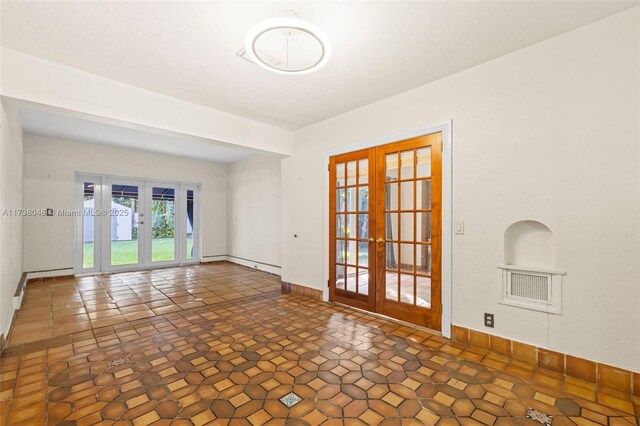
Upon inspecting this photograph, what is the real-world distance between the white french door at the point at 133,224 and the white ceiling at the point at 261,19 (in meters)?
4.27

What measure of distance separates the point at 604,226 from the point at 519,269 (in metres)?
0.65

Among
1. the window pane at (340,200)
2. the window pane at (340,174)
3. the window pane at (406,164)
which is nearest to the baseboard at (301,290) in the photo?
the window pane at (340,200)

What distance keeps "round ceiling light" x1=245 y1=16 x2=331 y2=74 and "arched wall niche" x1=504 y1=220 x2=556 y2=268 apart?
2.18 metres

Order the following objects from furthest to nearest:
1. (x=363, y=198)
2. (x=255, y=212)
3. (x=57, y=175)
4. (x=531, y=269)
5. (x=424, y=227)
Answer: (x=255, y=212) → (x=57, y=175) → (x=363, y=198) → (x=424, y=227) → (x=531, y=269)

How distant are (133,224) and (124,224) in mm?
177

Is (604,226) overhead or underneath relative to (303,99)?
underneath

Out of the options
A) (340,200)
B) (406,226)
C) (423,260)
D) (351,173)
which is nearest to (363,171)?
(351,173)

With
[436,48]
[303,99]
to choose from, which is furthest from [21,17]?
[436,48]

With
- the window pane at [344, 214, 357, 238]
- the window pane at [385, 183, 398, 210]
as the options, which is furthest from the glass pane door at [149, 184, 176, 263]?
the window pane at [385, 183, 398, 210]

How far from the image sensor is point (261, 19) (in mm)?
2084

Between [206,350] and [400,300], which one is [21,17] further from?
[400,300]

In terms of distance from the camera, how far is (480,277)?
8.90 feet

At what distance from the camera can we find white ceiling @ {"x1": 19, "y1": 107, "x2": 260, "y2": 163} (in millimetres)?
4348

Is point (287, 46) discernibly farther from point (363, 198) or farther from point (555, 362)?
point (555, 362)
